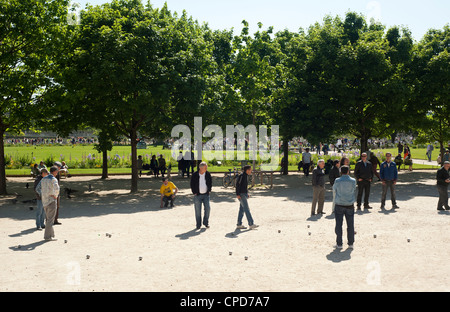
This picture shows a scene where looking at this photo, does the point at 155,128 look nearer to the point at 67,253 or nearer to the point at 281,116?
the point at 281,116

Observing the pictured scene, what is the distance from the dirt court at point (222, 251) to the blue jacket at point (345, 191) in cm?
110

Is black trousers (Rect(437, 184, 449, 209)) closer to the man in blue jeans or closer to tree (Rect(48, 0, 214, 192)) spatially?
the man in blue jeans

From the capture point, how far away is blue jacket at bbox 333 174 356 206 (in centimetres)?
1010

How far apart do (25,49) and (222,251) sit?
15466mm

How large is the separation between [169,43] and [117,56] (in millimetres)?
3059

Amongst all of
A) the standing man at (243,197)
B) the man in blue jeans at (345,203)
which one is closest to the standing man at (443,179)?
the man in blue jeans at (345,203)

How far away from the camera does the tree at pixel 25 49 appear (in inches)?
740

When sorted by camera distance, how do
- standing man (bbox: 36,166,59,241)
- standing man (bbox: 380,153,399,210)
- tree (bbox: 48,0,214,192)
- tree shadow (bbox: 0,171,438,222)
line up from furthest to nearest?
1. tree (bbox: 48,0,214,192)
2. tree shadow (bbox: 0,171,438,222)
3. standing man (bbox: 380,153,399,210)
4. standing man (bbox: 36,166,59,241)

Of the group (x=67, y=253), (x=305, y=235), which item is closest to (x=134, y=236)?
(x=67, y=253)

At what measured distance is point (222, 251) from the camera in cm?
1000

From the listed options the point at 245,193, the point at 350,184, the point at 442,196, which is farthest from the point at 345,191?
the point at 442,196

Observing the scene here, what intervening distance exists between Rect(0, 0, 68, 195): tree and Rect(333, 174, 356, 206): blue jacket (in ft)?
48.2

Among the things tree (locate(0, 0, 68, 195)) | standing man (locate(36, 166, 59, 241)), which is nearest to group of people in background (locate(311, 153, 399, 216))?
standing man (locate(36, 166, 59, 241))

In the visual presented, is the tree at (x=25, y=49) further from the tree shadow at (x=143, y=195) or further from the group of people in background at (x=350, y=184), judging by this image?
the group of people in background at (x=350, y=184)
